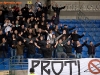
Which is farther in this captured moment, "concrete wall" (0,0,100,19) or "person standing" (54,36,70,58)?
"concrete wall" (0,0,100,19)

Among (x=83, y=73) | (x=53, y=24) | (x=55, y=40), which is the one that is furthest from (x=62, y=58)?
(x=53, y=24)

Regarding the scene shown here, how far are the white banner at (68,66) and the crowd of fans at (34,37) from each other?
47.9 inches

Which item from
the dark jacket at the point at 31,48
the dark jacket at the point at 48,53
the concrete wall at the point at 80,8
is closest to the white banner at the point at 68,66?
the dark jacket at the point at 48,53

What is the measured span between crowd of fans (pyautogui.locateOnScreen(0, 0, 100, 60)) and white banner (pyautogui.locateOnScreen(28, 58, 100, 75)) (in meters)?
1.22

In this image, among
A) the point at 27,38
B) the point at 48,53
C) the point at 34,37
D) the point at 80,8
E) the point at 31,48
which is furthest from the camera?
the point at 80,8

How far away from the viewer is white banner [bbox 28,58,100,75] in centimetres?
1650

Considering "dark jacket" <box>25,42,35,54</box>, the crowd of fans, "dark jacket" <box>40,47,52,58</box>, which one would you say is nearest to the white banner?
"dark jacket" <box>40,47,52,58</box>

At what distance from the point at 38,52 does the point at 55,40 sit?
138 centimetres

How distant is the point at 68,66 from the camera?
16750 mm

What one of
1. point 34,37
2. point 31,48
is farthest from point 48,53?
point 34,37

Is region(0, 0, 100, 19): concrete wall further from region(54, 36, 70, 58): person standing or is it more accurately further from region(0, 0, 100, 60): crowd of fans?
region(54, 36, 70, 58): person standing

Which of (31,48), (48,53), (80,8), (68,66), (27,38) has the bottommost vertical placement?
(68,66)

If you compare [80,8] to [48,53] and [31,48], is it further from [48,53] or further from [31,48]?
[48,53]

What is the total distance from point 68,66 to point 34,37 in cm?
352
